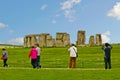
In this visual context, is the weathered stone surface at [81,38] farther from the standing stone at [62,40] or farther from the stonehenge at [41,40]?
the stonehenge at [41,40]

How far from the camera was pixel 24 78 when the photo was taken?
24.5 metres

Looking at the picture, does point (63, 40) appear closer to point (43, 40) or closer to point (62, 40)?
point (62, 40)

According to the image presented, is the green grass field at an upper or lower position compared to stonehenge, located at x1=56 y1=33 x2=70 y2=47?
lower

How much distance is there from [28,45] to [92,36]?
17.8 m

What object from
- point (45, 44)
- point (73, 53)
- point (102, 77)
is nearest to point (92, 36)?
point (45, 44)

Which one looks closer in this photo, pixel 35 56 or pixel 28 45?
pixel 35 56

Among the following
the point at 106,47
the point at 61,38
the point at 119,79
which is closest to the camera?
the point at 119,79

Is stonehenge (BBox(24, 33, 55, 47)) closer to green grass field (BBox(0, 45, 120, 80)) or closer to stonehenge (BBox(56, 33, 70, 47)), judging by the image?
stonehenge (BBox(56, 33, 70, 47))

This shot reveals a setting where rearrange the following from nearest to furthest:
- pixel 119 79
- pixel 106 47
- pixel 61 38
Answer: pixel 119 79 < pixel 106 47 < pixel 61 38

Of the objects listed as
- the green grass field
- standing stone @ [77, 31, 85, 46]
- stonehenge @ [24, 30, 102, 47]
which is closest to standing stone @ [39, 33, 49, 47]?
stonehenge @ [24, 30, 102, 47]

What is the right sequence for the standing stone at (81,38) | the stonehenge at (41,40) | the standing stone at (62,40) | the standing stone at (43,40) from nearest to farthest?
1. the standing stone at (81,38)
2. the standing stone at (62,40)
3. the stonehenge at (41,40)
4. the standing stone at (43,40)

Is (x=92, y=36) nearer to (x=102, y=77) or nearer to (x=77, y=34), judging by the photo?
(x=77, y=34)

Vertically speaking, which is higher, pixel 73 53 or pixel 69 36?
pixel 69 36

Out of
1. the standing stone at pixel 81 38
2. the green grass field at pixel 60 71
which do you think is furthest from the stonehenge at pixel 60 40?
the green grass field at pixel 60 71
